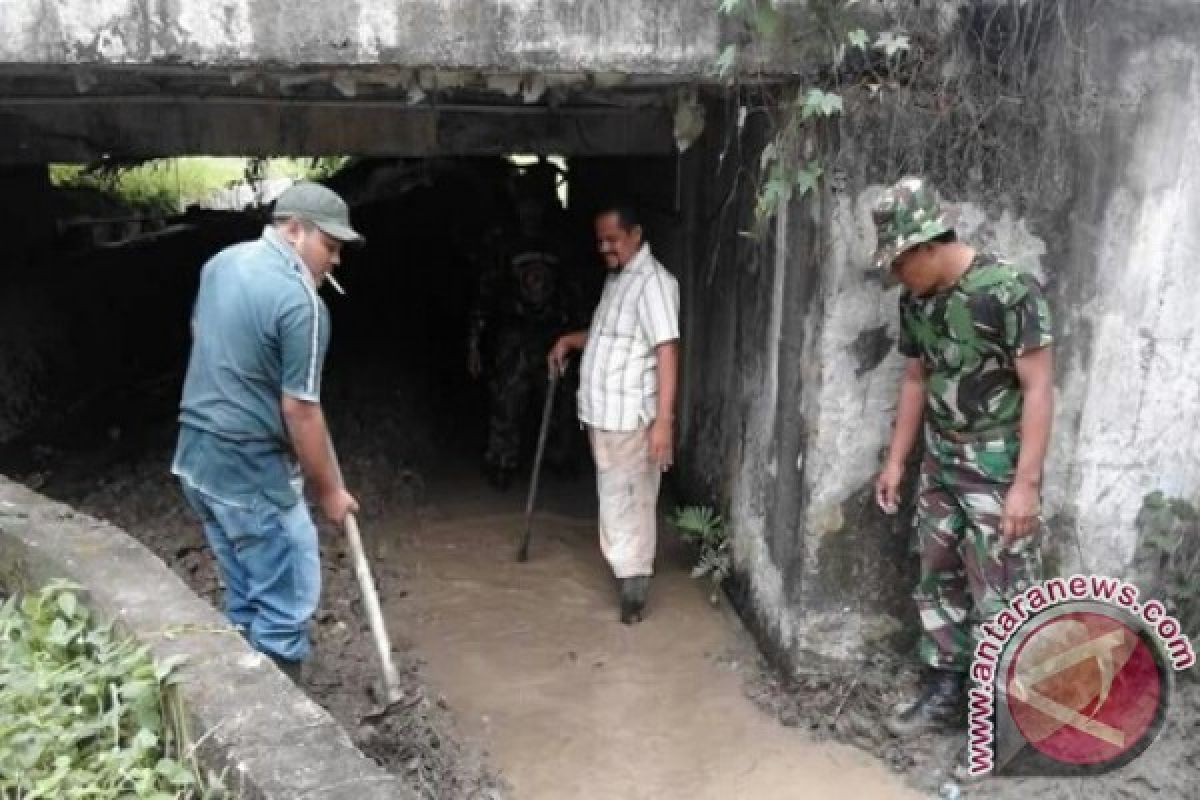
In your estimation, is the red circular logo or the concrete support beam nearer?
the red circular logo

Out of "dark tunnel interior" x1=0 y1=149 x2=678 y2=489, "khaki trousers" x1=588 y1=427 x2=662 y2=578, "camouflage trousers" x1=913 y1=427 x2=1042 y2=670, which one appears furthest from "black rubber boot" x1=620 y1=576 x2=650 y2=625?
"dark tunnel interior" x1=0 y1=149 x2=678 y2=489

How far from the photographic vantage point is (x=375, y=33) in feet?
10.8

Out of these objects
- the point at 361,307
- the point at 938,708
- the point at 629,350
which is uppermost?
the point at 629,350

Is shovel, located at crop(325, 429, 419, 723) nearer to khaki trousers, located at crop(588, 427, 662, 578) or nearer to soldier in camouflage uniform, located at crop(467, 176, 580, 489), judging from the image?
khaki trousers, located at crop(588, 427, 662, 578)

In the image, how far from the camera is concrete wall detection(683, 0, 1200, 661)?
11.5 feet

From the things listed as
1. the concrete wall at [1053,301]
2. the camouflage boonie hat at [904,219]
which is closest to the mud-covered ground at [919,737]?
the concrete wall at [1053,301]

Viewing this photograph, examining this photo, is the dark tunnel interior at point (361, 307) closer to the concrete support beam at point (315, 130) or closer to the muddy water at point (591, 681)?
the concrete support beam at point (315, 130)

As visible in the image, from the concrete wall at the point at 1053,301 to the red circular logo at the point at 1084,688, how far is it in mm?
284

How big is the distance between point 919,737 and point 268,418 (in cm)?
257

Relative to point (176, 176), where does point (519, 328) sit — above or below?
below

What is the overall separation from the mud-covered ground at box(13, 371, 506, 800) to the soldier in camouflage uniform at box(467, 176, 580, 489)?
2.09 ft

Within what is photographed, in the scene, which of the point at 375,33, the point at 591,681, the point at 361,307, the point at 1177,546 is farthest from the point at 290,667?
the point at 361,307

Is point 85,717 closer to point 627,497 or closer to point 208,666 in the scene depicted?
point 208,666

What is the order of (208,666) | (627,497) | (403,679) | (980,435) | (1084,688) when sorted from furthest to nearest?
(627,497) → (403,679) → (1084,688) → (980,435) → (208,666)
